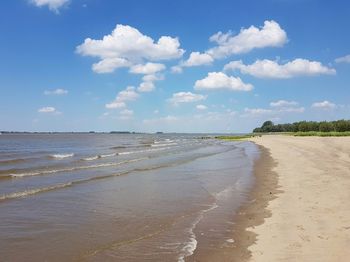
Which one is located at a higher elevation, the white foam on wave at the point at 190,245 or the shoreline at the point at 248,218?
the shoreline at the point at 248,218

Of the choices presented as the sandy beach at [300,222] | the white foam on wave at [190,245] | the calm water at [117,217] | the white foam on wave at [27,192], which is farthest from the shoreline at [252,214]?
the white foam on wave at [27,192]

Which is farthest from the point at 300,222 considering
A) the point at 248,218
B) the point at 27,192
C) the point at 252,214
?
the point at 27,192

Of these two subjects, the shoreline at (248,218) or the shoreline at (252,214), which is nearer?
the shoreline at (248,218)

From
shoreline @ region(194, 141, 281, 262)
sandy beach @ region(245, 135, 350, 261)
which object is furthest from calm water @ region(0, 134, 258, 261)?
sandy beach @ region(245, 135, 350, 261)

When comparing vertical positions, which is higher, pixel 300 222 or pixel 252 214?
pixel 300 222

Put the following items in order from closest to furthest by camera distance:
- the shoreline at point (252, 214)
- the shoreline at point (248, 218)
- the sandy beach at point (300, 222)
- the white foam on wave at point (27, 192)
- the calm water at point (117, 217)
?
the sandy beach at point (300, 222), the shoreline at point (248, 218), the shoreline at point (252, 214), the calm water at point (117, 217), the white foam on wave at point (27, 192)

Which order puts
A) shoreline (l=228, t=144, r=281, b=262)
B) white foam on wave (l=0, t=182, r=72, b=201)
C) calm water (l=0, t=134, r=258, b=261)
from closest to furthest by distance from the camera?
shoreline (l=228, t=144, r=281, b=262) < calm water (l=0, t=134, r=258, b=261) < white foam on wave (l=0, t=182, r=72, b=201)

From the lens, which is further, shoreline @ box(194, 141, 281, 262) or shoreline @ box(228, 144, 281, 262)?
shoreline @ box(228, 144, 281, 262)

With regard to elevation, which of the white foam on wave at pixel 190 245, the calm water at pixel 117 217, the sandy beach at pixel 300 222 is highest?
the sandy beach at pixel 300 222

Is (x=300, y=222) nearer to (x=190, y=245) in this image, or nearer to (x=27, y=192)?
(x=190, y=245)

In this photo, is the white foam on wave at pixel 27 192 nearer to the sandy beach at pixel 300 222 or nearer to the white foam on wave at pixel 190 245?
the white foam on wave at pixel 190 245

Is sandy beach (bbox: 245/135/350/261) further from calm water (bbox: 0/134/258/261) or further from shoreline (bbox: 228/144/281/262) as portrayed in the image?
calm water (bbox: 0/134/258/261)

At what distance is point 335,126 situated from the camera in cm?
9906

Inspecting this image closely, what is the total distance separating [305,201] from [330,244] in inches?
200
